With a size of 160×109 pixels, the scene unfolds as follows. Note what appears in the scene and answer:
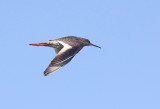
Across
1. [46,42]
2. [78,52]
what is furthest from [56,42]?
[78,52]

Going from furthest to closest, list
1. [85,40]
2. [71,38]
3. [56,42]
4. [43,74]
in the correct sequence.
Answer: [85,40] → [71,38] → [56,42] → [43,74]

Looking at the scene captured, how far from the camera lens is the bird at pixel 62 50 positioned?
719 inches

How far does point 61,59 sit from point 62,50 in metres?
1.28

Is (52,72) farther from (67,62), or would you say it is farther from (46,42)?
(46,42)

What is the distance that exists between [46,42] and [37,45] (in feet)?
1.86

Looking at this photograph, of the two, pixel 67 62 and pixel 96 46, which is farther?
pixel 96 46

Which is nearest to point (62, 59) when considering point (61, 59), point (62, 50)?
point (61, 59)

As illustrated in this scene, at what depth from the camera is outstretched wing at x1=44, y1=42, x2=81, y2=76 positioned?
18.1 meters

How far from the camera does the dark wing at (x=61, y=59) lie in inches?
712

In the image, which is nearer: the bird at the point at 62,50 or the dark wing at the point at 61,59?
the dark wing at the point at 61,59

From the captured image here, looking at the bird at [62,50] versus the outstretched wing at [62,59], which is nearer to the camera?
the outstretched wing at [62,59]

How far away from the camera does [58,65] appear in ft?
60.4

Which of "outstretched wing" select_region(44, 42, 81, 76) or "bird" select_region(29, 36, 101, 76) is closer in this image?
"outstretched wing" select_region(44, 42, 81, 76)

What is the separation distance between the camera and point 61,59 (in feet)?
62.1
